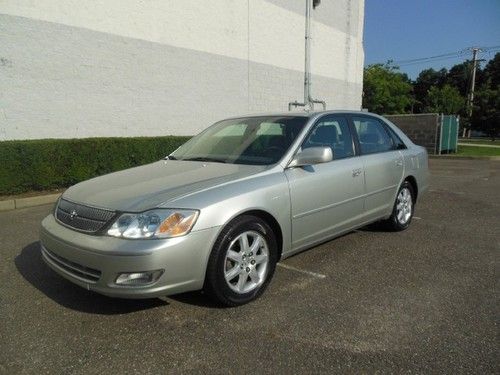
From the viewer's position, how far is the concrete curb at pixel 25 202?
688cm

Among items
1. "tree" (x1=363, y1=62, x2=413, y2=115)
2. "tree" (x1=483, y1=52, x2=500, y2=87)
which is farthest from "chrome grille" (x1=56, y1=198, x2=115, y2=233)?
"tree" (x1=483, y1=52, x2=500, y2=87)

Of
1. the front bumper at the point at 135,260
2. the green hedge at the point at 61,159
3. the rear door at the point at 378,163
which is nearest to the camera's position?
the front bumper at the point at 135,260

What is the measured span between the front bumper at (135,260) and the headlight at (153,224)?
5cm

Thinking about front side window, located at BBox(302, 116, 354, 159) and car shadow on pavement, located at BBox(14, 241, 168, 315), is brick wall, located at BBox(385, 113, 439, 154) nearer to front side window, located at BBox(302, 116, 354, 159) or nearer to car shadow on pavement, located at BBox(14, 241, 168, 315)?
front side window, located at BBox(302, 116, 354, 159)

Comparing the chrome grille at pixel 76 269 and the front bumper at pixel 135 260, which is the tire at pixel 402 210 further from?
the chrome grille at pixel 76 269

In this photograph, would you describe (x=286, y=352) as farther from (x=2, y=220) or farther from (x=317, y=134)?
(x=2, y=220)

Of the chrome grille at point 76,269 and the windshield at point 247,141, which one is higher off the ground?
the windshield at point 247,141

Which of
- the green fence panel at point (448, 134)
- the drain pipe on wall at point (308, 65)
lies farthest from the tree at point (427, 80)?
the drain pipe on wall at point (308, 65)

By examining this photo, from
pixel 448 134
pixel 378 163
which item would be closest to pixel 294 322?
pixel 378 163

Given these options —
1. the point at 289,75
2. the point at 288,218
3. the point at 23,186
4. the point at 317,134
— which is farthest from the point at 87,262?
the point at 289,75

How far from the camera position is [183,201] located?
2.88 meters

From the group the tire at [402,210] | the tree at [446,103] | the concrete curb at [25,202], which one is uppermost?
the tree at [446,103]

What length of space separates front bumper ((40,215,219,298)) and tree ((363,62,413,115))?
147ft

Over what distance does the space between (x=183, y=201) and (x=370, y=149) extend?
8.55 feet
